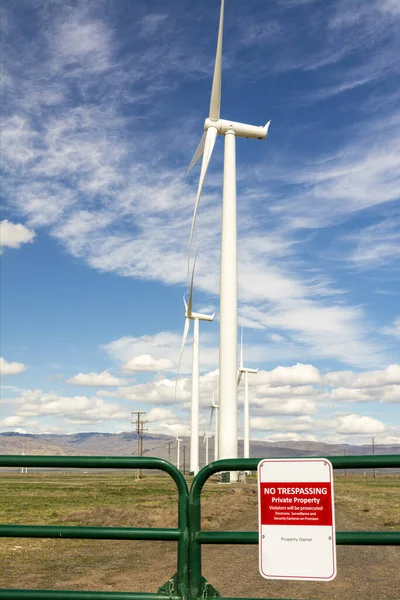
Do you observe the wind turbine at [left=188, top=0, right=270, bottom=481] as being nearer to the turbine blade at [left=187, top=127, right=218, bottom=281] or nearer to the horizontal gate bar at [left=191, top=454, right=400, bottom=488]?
the turbine blade at [left=187, top=127, right=218, bottom=281]

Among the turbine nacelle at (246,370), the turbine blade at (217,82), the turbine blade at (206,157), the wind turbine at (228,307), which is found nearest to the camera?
the wind turbine at (228,307)

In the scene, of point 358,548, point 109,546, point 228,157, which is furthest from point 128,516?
point 228,157

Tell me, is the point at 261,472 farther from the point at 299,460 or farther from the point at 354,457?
the point at 354,457

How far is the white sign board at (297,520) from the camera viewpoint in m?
4.71

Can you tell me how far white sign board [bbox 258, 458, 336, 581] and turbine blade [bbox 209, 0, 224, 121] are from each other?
3536 centimetres

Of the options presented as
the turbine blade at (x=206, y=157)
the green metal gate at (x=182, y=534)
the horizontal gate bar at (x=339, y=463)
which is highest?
the turbine blade at (x=206, y=157)

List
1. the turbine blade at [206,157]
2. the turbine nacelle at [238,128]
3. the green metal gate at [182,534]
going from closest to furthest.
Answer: the green metal gate at [182,534], the turbine blade at [206,157], the turbine nacelle at [238,128]

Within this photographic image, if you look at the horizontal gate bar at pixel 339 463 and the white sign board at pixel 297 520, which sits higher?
the horizontal gate bar at pixel 339 463

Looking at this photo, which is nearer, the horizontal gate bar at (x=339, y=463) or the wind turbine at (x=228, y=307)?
the horizontal gate bar at (x=339, y=463)

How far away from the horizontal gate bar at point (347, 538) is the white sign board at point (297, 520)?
12 centimetres

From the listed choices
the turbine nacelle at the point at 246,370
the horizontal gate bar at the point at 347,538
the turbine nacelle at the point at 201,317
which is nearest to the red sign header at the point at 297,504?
the horizontal gate bar at the point at 347,538

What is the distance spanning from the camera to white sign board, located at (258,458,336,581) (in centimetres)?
471

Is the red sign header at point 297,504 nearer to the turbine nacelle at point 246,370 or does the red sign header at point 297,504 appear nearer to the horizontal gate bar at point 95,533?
the horizontal gate bar at point 95,533

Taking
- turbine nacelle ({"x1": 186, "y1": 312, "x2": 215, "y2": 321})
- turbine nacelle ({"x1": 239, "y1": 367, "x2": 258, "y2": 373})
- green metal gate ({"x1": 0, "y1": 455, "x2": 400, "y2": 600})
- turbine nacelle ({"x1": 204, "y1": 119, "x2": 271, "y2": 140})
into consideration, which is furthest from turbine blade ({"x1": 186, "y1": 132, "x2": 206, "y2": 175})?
turbine nacelle ({"x1": 239, "y1": 367, "x2": 258, "y2": 373})
